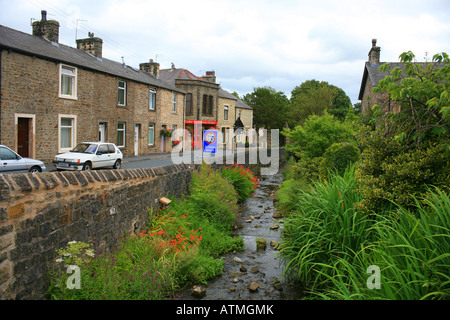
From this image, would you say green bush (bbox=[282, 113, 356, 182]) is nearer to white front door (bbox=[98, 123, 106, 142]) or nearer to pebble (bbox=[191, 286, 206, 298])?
pebble (bbox=[191, 286, 206, 298])

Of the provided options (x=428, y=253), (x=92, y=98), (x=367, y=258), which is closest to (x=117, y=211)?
(x=367, y=258)

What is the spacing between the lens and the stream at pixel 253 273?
6.38 metres

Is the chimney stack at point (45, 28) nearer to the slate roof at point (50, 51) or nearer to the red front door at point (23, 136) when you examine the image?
the slate roof at point (50, 51)

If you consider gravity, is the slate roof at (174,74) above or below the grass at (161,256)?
above

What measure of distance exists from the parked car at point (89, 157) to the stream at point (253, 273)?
832 centimetres

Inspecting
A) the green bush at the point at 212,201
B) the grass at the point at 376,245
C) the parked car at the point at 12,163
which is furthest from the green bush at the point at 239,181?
the grass at the point at 376,245

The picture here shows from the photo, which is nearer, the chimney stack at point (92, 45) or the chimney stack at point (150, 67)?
the chimney stack at point (92, 45)

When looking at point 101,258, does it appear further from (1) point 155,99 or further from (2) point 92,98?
(1) point 155,99

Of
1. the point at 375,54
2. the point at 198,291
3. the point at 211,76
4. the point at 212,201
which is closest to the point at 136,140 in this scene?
the point at 212,201

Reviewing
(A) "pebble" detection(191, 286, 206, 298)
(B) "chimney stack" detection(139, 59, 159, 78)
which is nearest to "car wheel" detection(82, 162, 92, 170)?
(A) "pebble" detection(191, 286, 206, 298)

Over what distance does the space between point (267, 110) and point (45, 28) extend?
42.1m

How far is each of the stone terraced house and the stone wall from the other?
41.0ft

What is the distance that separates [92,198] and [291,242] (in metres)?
4.01

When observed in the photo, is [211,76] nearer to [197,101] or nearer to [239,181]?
[197,101]
